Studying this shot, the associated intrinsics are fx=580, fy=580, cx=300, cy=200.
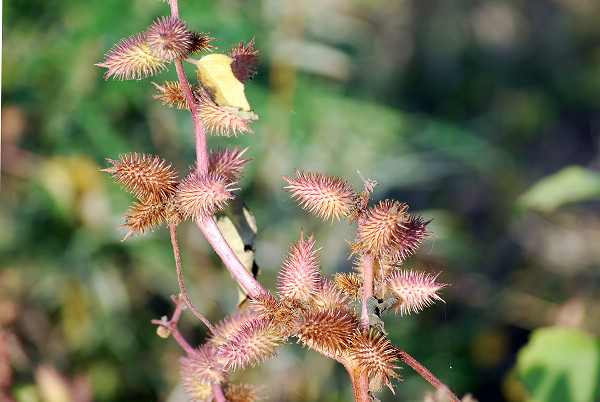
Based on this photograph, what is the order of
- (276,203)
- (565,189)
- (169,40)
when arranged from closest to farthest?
(169,40), (565,189), (276,203)

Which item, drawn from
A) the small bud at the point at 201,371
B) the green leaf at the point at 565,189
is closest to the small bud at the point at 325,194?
the small bud at the point at 201,371

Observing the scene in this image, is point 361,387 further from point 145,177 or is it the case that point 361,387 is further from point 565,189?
point 565,189

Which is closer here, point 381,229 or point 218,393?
point 381,229

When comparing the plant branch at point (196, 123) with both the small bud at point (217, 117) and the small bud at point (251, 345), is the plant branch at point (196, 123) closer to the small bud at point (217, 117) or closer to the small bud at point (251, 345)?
the small bud at point (217, 117)

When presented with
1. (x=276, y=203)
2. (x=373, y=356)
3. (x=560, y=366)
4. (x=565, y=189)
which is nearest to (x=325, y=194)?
(x=373, y=356)

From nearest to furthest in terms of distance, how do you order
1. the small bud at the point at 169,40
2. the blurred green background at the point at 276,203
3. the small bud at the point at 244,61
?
the small bud at the point at 169,40
the small bud at the point at 244,61
the blurred green background at the point at 276,203

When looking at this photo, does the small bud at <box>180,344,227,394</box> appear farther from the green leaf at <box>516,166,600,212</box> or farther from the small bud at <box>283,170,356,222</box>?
the green leaf at <box>516,166,600,212</box>
